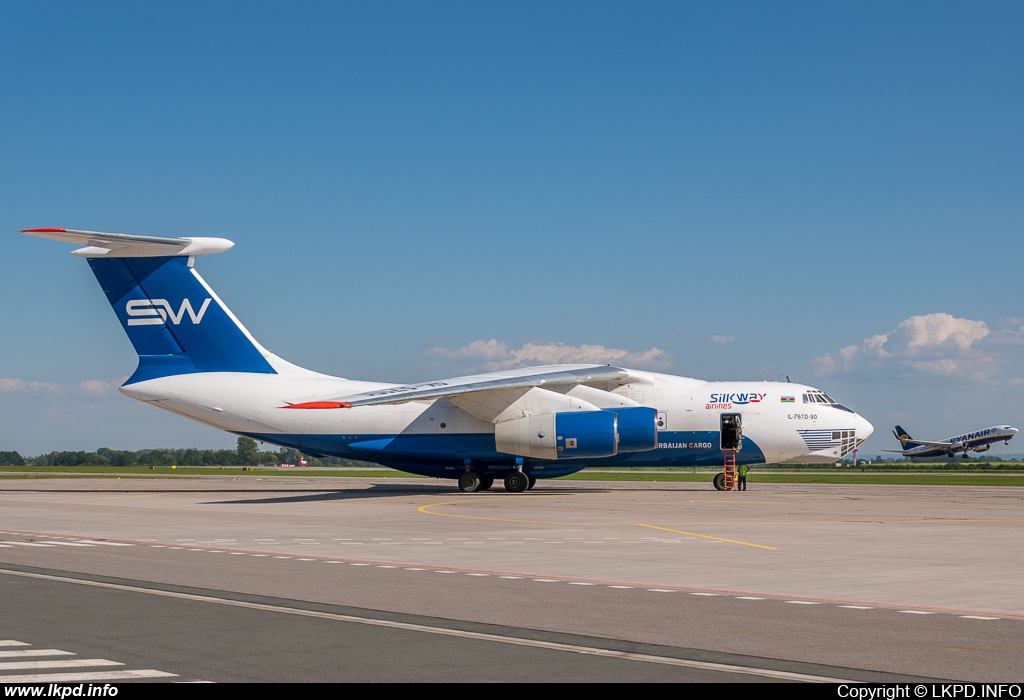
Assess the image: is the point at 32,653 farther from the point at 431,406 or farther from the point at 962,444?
the point at 962,444

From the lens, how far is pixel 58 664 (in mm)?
7812

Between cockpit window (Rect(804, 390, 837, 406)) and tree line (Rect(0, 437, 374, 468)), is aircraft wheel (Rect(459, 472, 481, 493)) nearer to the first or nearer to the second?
cockpit window (Rect(804, 390, 837, 406))

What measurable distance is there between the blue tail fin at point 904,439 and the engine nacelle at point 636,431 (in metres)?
106

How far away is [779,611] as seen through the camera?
10.8 metres

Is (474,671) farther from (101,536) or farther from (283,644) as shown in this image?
(101,536)

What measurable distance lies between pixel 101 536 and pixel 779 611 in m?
14.6

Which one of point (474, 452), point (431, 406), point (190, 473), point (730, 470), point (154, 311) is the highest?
point (154, 311)

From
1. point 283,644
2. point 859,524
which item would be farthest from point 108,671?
point 859,524

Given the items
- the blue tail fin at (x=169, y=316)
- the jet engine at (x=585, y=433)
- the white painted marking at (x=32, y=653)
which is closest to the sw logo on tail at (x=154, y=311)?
the blue tail fin at (x=169, y=316)

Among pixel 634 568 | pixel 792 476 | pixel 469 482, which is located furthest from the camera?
pixel 792 476

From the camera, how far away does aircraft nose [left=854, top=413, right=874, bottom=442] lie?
37656mm

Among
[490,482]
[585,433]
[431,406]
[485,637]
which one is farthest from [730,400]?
[485,637]

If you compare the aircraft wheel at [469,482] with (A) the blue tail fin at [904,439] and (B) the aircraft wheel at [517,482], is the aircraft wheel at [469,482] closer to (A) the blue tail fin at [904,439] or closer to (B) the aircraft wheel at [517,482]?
(B) the aircraft wheel at [517,482]

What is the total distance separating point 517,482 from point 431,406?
4.16 m
